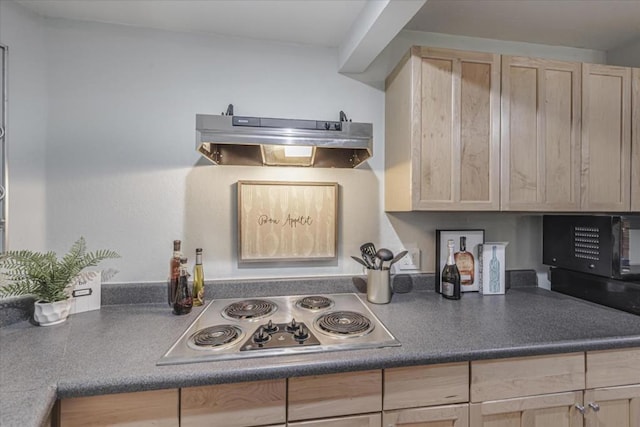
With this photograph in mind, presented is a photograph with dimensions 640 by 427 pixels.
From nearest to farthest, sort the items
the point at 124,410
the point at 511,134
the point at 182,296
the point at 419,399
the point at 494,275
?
the point at 124,410 < the point at 419,399 < the point at 182,296 < the point at 511,134 < the point at 494,275

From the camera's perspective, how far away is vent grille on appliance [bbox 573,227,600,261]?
1.38m

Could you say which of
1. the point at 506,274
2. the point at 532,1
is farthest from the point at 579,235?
the point at 532,1

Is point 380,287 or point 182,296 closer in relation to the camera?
point 182,296

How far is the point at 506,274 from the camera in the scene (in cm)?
172

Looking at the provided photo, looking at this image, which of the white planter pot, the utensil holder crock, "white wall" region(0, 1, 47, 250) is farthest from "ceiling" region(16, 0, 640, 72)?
the white planter pot

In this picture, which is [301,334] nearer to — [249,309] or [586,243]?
[249,309]

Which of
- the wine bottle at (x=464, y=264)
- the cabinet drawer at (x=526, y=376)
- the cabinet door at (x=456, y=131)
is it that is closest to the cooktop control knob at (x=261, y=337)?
the cabinet drawer at (x=526, y=376)

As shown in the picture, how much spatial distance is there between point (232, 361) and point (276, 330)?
24cm

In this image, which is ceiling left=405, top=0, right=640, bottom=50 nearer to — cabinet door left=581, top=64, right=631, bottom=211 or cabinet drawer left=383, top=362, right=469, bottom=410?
cabinet door left=581, top=64, right=631, bottom=211

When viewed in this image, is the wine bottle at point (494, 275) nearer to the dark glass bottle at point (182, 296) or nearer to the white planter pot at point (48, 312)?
the dark glass bottle at point (182, 296)

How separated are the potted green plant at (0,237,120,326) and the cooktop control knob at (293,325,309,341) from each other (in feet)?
3.26

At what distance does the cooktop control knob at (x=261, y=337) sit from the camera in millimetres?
1023

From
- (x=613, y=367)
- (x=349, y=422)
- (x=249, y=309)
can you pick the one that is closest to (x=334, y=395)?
(x=349, y=422)

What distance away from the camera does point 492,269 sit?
162 centimetres
